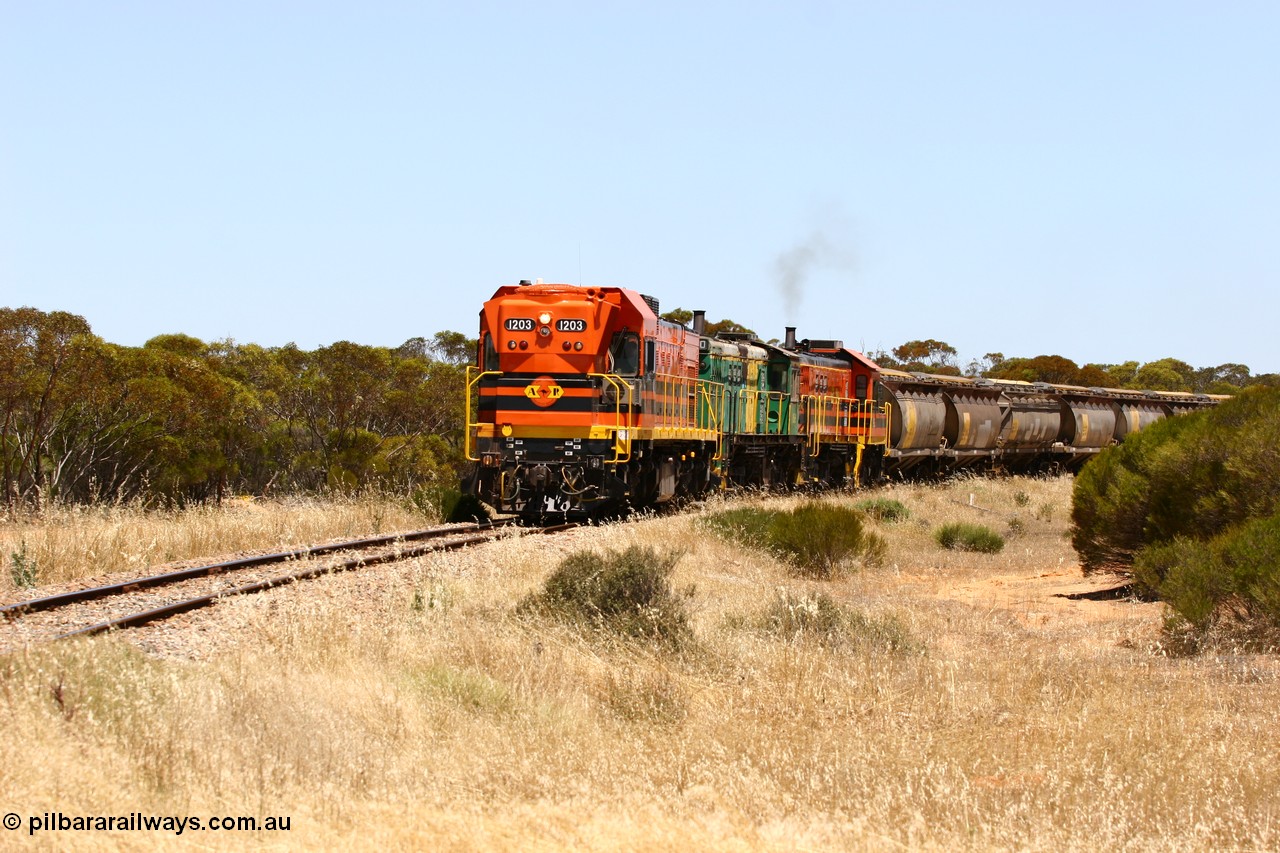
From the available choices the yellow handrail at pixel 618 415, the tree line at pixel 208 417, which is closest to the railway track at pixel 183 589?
the yellow handrail at pixel 618 415

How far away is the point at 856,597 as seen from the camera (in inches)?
564

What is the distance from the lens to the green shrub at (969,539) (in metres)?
20.4

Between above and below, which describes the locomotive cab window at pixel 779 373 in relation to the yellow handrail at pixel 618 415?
above

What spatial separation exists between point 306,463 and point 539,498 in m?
24.0

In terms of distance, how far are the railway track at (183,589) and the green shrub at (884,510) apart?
30.5 ft

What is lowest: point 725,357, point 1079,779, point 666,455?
point 1079,779

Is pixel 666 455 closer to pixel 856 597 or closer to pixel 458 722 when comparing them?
pixel 856 597

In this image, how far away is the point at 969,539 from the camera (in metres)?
20.6

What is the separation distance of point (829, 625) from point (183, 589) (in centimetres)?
571

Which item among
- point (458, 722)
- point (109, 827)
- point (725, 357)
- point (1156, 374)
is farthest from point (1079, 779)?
point (1156, 374)

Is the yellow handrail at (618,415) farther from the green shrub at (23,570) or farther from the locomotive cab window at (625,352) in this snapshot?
the green shrub at (23,570)

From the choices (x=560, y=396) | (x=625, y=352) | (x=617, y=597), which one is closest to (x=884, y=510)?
(x=625, y=352)

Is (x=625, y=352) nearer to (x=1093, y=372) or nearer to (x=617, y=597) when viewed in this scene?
(x=617, y=597)

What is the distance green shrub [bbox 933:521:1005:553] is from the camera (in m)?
20.4
